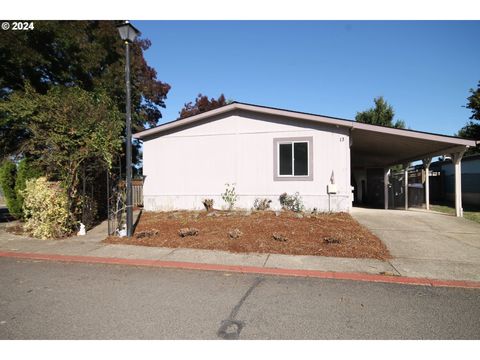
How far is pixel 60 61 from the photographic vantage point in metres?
16.2

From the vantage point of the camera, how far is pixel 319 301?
409cm

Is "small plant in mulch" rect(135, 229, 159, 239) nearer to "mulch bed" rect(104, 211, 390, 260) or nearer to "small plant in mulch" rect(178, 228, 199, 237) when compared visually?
"mulch bed" rect(104, 211, 390, 260)

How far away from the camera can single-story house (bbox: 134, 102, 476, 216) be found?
36.6 ft

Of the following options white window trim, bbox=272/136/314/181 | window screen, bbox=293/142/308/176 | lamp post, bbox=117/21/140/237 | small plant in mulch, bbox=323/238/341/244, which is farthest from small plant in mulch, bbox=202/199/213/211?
small plant in mulch, bbox=323/238/341/244

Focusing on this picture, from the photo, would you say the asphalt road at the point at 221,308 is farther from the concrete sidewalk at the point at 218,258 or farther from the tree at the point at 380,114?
the tree at the point at 380,114

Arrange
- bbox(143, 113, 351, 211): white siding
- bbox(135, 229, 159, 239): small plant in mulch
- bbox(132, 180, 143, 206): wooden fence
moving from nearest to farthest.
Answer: bbox(135, 229, 159, 239): small plant in mulch → bbox(143, 113, 351, 211): white siding → bbox(132, 180, 143, 206): wooden fence

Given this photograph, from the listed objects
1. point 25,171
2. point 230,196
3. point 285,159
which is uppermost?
point 285,159

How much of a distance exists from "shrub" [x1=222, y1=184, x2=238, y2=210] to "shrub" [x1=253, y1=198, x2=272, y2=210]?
33.3 inches

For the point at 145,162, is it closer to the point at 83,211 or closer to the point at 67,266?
the point at 83,211

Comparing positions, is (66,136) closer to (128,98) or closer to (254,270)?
(128,98)

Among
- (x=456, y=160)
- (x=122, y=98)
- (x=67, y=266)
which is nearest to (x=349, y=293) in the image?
(x=67, y=266)

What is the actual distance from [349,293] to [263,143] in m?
8.16

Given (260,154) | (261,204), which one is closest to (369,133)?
(260,154)

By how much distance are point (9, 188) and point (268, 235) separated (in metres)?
10.9
